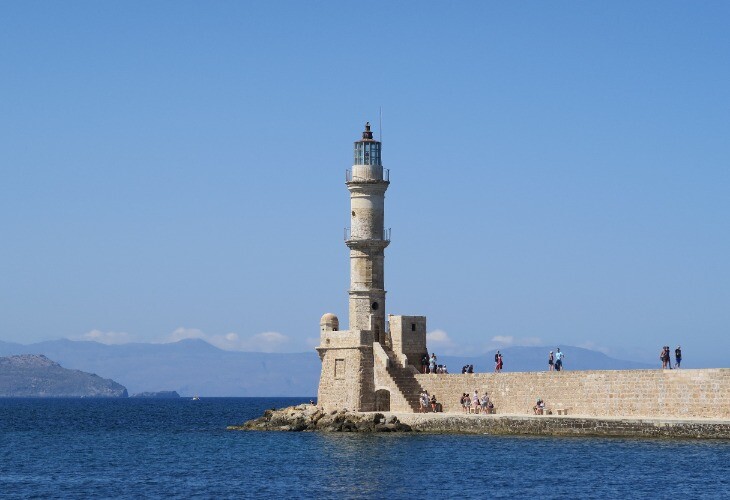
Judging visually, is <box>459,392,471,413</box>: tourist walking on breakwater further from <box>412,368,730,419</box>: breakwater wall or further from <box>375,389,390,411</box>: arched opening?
<box>375,389,390,411</box>: arched opening

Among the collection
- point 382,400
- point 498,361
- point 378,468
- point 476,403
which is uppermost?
point 498,361

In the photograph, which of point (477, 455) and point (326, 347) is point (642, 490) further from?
point (326, 347)

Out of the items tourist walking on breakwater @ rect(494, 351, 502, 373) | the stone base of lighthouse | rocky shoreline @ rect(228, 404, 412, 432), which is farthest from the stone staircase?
tourist walking on breakwater @ rect(494, 351, 502, 373)

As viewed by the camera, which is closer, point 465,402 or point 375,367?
point 465,402

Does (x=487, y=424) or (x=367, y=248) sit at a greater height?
(x=367, y=248)

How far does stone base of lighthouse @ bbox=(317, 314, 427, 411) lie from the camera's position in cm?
4228

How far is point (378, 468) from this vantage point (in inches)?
1256

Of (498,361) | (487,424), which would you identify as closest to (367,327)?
(498,361)

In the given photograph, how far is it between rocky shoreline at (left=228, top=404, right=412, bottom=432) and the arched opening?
1.01 meters

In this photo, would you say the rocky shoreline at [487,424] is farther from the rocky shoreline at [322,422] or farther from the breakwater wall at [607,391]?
the breakwater wall at [607,391]

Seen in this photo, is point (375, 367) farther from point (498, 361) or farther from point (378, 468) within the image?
point (378, 468)

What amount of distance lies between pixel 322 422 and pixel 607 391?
36.2 feet

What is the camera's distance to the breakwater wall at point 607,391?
33594 mm

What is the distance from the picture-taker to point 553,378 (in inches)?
1481
